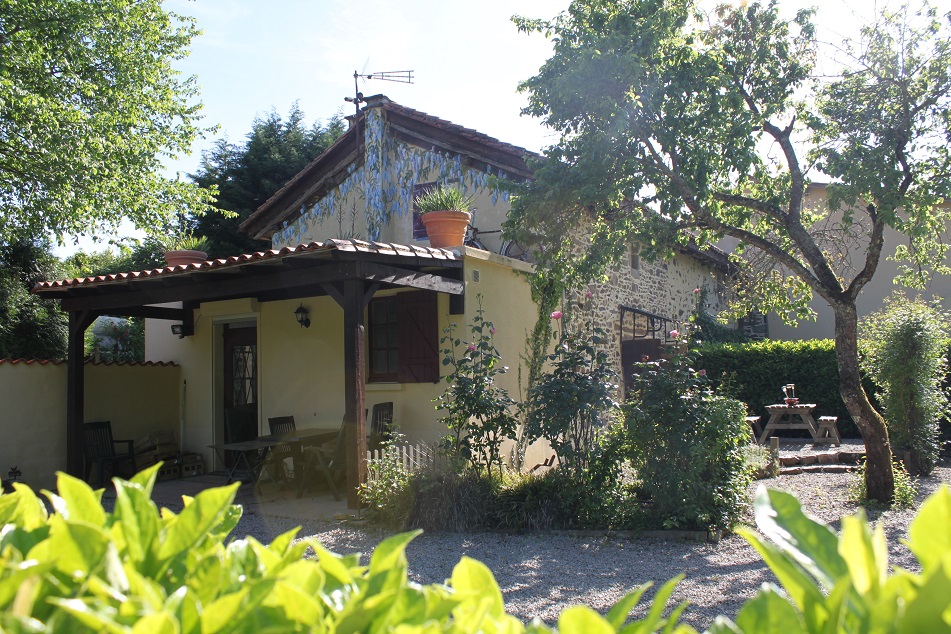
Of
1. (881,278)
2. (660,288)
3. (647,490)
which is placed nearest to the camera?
(647,490)

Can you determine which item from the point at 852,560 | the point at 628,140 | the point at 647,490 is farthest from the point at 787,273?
the point at 852,560

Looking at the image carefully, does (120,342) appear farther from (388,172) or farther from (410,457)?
(410,457)

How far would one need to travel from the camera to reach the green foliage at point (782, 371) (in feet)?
43.9

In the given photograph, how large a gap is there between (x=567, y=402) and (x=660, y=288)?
26.0ft

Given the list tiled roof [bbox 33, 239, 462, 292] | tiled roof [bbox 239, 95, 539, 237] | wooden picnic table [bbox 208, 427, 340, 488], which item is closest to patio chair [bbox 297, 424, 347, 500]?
wooden picnic table [bbox 208, 427, 340, 488]

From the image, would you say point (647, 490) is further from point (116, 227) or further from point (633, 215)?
point (116, 227)

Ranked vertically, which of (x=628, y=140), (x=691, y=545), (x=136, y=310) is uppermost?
(x=628, y=140)

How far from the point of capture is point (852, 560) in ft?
3.28

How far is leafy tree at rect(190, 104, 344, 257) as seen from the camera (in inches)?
935

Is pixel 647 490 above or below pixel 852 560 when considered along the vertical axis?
below

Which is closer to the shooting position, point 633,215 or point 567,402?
point 567,402

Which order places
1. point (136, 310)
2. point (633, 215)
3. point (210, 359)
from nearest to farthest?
point (633, 215), point (136, 310), point (210, 359)

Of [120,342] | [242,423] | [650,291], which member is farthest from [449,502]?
[120,342]

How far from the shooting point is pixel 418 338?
30.0 feet
